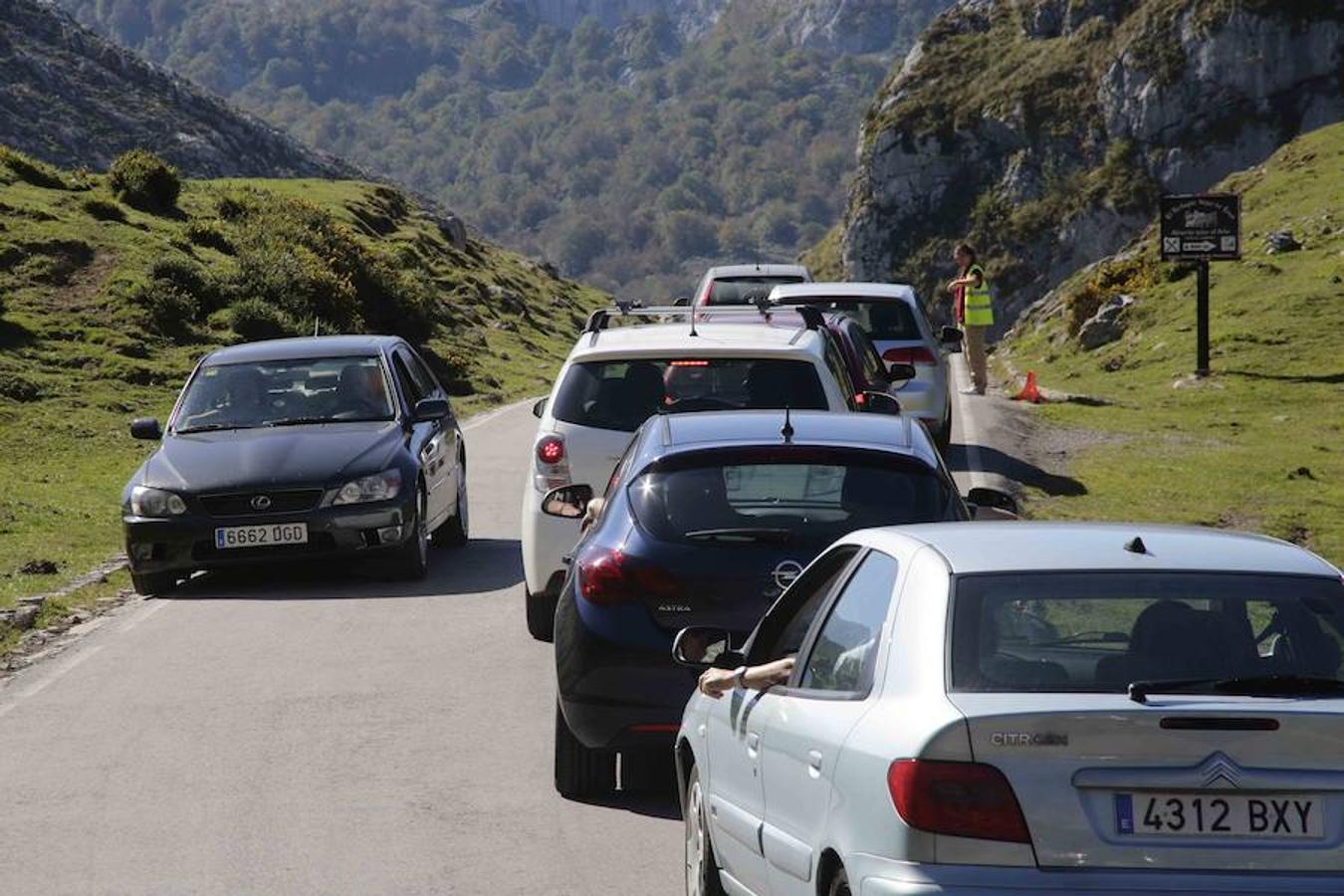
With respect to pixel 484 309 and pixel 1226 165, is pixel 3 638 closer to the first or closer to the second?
pixel 484 309

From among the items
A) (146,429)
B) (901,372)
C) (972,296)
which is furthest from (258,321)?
(146,429)

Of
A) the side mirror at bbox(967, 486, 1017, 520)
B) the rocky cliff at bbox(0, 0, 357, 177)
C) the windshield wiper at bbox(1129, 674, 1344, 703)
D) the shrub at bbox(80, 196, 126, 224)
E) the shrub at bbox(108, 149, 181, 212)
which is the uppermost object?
the rocky cliff at bbox(0, 0, 357, 177)

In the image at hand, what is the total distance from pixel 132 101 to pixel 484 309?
4050 centimetres

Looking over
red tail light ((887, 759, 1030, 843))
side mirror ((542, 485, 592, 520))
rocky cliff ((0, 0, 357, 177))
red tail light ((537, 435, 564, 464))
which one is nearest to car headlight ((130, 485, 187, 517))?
red tail light ((537, 435, 564, 464))

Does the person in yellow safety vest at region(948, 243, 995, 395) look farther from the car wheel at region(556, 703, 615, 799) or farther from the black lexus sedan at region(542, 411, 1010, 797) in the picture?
the car wheel at region(556, 703, 615, 799)

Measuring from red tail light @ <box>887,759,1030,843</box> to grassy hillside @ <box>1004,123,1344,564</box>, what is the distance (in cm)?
1184

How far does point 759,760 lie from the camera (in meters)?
6.15

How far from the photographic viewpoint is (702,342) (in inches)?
498

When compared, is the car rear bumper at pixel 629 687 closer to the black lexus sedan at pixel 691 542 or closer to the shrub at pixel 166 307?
the black lexus sedan at pixel 691 542

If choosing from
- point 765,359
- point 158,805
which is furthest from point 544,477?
point 158,805

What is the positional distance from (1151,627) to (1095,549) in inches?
12.6

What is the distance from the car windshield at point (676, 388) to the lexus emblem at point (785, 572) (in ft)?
12.7

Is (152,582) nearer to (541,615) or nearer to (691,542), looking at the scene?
(541,615)

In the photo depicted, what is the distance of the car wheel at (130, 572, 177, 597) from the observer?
15.3m
